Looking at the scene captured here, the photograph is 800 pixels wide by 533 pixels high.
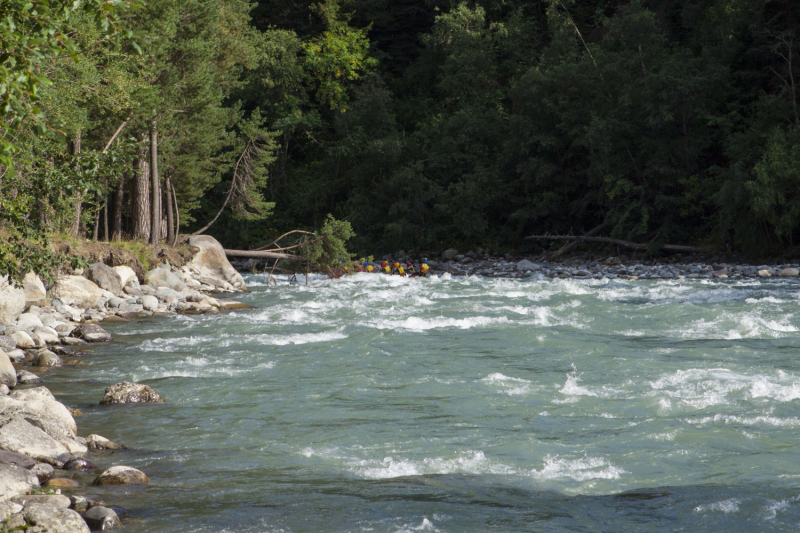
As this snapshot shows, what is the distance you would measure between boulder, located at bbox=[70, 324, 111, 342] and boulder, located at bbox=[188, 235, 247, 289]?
7.67 m

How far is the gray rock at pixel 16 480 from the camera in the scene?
4309mm

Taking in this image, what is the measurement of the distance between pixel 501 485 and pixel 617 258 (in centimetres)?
1927

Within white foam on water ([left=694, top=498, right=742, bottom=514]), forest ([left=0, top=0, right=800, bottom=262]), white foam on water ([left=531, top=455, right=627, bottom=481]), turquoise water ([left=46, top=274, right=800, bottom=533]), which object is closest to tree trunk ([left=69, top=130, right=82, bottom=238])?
forest ([left=0, top=0, right=800, bottom=262])

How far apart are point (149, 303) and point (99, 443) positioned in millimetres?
8482

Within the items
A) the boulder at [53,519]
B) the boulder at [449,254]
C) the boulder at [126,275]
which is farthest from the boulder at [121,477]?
the boulder at [449,254]

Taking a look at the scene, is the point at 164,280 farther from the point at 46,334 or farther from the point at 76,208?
the point at 46,334

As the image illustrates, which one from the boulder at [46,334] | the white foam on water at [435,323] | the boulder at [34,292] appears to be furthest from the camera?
the boulder at [34,292]

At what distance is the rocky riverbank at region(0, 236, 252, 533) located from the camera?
13.5 feet

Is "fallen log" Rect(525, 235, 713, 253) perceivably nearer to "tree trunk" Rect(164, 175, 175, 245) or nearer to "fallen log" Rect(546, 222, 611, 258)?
"fallen log" Rect(546, 222, 611, 258)

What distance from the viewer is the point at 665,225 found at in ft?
74.4

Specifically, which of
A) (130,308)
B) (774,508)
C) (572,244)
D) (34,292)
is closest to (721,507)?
(774,508)

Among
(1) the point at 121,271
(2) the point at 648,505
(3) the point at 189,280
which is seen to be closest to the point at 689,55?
(3) the point at 189,280

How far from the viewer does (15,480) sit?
441 centimetres

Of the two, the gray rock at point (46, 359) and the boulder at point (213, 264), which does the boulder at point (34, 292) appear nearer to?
the gray rock at point (46, 359)
